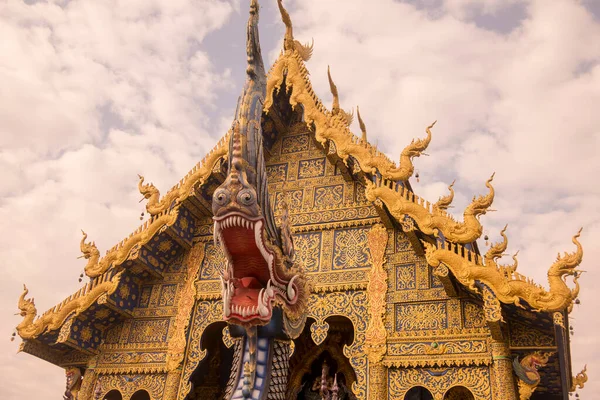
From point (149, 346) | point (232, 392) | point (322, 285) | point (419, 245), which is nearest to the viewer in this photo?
point (232, 392)

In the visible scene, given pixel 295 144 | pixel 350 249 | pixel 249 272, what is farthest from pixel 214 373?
pixel 249 272

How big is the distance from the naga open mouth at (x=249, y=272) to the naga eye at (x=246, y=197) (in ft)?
0.40

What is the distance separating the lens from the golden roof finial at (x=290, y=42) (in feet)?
32.0

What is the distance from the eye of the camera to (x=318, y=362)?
388 inches

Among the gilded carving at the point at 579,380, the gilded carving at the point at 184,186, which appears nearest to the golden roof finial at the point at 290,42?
the gilded carving at the point at 184,186

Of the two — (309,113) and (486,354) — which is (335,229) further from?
(486,354)

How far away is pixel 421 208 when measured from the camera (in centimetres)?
759

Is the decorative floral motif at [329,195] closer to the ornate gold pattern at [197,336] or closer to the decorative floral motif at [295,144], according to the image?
the decorative floral motif at [295,144]

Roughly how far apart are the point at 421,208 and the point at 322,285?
1974 mm

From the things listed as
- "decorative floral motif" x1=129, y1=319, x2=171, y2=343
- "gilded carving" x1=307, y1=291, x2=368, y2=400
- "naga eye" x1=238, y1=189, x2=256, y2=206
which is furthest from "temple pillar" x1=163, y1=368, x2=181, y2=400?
"naga eye" x1=238, y1=189, x2=256, y2=206

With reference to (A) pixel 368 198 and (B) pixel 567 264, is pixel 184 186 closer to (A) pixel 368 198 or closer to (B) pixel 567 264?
(A) pixel 368 198

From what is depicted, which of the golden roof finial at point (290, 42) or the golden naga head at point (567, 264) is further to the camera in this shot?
the golden roof finial at point (290, 42)

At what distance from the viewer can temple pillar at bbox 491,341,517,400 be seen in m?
6.81

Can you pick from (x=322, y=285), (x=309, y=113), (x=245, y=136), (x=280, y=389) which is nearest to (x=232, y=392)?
(x=280, y=389)
